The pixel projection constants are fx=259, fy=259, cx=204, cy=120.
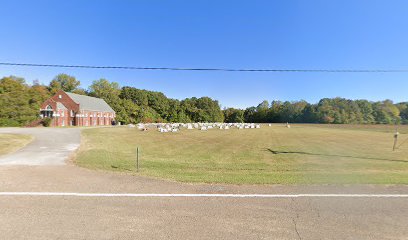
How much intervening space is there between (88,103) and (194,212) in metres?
70.6

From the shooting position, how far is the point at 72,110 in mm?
63219

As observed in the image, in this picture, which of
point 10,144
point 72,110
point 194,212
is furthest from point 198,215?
point 72,110

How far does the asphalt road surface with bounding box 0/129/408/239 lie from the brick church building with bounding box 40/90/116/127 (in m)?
58.2

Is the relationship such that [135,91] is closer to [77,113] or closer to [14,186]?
[77,113]

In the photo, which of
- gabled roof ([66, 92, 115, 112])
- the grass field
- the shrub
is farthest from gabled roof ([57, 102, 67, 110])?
the grass field

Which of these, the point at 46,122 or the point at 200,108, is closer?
the point at 46,122

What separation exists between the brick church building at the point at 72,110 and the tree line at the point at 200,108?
3178 millimetres

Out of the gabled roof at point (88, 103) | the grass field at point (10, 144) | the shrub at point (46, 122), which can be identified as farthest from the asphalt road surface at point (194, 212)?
the gabled roof at point (88, 103)

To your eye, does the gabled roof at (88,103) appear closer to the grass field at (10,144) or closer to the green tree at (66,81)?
the green tree at (66,81)

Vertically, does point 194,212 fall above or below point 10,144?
below

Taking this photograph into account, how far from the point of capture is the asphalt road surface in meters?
4.63

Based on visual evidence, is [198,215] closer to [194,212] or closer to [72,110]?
[194,212]

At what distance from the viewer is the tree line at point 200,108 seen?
263ft

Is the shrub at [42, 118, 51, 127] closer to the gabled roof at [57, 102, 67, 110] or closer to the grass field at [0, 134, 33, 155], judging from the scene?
the gabled roof at [57, 102, 67, 110]
